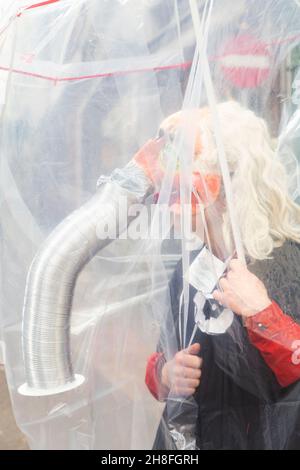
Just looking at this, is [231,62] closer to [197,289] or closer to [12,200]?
[197,289]

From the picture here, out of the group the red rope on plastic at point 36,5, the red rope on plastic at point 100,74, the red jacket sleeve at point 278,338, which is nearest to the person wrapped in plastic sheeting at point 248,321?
the red jacket sleeve at point 278,338

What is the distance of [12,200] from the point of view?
1057 mm

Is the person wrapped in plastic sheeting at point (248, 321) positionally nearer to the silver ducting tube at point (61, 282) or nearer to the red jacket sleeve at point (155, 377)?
the red jacket sleeve at point (155, 377)

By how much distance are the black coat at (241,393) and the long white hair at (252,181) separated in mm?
37

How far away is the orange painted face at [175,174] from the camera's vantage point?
32.8 inches

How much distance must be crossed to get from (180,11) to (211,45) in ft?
0.37

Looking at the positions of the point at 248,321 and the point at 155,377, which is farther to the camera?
the point at 155,377

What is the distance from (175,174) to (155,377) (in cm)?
42

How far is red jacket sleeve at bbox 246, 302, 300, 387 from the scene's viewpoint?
30.2 inches

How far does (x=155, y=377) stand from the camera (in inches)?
36.5

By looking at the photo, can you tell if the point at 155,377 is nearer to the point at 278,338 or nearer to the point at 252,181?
the point at 278,338

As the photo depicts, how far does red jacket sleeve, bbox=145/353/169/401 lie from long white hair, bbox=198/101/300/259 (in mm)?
294

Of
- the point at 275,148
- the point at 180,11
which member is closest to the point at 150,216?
the point at 275,148

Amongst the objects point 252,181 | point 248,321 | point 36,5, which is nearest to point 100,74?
point 36,5
